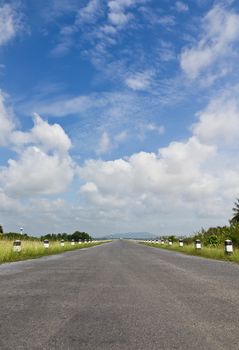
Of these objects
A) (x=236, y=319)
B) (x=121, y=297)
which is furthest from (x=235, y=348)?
(x=121, y=297)

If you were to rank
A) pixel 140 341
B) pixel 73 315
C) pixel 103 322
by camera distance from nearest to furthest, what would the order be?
pixel 140 341
pixel 103 322
pixel 73 315

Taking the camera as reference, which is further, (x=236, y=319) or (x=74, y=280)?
(x=74, y=280)

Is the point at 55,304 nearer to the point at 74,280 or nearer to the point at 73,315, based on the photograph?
the point at 73,315

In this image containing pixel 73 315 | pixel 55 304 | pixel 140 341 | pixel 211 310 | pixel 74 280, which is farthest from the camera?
pixel 74 280

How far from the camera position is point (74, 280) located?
966 cm

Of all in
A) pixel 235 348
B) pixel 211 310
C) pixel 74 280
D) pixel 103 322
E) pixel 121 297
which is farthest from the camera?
pixel 74 280

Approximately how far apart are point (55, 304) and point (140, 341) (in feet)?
8.10

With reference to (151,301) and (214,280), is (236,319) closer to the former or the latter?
(151,301)

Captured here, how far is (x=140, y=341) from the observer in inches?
165

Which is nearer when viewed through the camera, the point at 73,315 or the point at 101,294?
the point at 73,315

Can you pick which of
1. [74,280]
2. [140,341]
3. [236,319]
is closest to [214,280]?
[74,280]

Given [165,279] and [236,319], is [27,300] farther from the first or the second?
[165,279]

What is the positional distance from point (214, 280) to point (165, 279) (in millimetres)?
1113

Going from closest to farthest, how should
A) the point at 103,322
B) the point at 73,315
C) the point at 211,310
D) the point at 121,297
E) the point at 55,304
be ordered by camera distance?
the point at 103,322 → the point at 73,315 → the point at 211,310 → the point at 55,304 → the point at 121,297
